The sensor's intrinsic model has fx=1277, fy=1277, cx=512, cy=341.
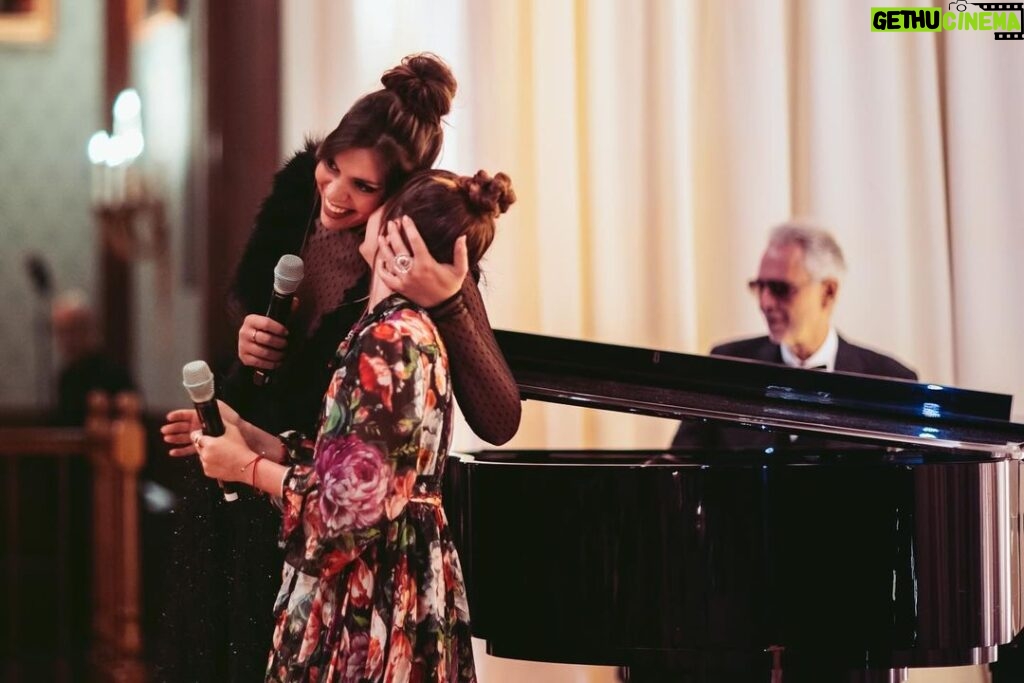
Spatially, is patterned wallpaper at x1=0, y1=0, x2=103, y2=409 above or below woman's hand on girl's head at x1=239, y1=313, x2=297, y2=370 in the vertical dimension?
above

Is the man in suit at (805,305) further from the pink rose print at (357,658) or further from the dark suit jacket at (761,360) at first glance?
the pink rose print at (357,658)

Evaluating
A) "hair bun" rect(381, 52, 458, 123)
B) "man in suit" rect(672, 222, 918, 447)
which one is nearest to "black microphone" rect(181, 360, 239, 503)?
"hair bun" rect(381, 52, 458, 123)

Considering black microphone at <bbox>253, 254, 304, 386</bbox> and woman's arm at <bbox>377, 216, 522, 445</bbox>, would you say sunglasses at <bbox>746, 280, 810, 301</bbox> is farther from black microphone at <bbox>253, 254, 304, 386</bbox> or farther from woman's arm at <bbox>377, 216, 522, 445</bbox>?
black microphone at <bbox>253, 254, 304, 386</bbox>

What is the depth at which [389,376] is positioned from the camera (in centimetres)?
180

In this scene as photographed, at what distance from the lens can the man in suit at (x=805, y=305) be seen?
12.0 feet

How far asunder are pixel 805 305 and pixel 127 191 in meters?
3.98

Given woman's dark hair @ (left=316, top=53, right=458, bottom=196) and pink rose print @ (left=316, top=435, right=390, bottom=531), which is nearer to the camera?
pink rose print @ (left=316, top=435, right=390, bottom=531)

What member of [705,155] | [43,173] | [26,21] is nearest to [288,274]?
[705,155]

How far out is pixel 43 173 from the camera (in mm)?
6750

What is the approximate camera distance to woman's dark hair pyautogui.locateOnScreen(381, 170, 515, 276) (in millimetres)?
1934

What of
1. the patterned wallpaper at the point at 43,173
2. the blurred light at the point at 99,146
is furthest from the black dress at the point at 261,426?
the patterned wallpaper at the point at 43,173

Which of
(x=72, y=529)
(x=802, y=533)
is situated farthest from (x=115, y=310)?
(x=802, y=533)

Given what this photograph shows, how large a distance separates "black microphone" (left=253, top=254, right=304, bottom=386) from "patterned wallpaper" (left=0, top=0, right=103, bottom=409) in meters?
4.84

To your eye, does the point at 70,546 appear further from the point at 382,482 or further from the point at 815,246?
the point at 382,482
